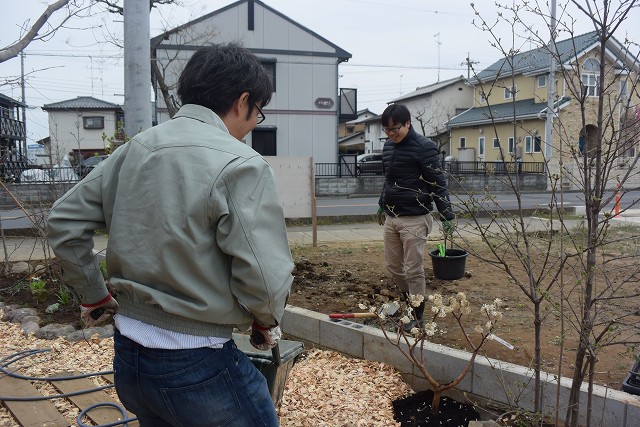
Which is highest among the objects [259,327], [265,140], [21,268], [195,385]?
[265,140]

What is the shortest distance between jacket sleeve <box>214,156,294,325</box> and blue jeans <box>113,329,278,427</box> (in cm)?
19

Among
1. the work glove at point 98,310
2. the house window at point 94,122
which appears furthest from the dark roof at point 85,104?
the work glove at point 98,310

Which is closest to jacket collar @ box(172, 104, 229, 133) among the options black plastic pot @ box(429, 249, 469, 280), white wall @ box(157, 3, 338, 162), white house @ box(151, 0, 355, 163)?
black plastic pot @ box(429, 249, 469, 280)

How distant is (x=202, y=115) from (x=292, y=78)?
23.9m

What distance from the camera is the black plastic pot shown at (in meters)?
5.46

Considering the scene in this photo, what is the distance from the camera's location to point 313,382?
3.53m

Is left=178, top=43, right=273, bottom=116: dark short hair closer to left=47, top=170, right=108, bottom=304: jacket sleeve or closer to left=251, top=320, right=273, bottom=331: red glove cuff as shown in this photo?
Answer: left=47, top=170, right=108, bottom=304: jacket sleeve

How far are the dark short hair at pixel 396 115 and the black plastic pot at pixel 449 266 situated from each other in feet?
5.90

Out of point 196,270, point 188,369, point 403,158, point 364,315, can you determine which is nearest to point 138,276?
point 196,270

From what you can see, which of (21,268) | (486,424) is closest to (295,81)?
(21,268)

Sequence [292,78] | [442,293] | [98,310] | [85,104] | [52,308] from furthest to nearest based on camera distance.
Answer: [85,104], [292,78], [442,293], [52,308], [98,310]

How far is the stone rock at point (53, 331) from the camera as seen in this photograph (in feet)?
14.0

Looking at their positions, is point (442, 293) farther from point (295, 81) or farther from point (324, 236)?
point (295, 81)

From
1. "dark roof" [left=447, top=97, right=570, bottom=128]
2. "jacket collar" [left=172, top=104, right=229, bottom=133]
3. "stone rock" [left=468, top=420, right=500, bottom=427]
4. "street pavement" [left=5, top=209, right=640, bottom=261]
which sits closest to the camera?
"jacket collar" [left=172, top=104, right=229, bottom=133]
